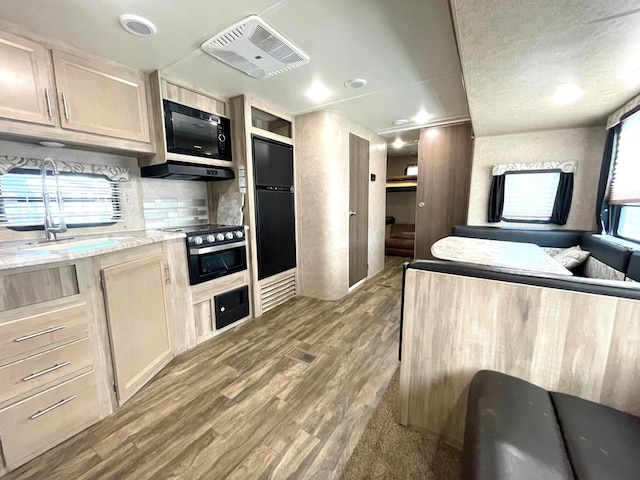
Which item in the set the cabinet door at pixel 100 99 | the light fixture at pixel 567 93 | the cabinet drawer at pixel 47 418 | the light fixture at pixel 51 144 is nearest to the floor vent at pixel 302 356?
the cabinet drawer at pixel 47 418

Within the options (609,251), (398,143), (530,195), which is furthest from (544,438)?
(398,143)

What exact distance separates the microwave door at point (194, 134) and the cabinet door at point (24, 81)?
2.42 ft

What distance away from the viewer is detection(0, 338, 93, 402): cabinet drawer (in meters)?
1.17

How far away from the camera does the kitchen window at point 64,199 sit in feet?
5.45

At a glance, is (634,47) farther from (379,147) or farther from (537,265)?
(379,147)

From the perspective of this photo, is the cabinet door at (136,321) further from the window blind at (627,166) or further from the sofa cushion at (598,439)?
the window blind at (627,166)

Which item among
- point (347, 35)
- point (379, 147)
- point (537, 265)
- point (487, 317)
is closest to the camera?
point (487, 317)

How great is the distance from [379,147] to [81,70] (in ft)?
11.7

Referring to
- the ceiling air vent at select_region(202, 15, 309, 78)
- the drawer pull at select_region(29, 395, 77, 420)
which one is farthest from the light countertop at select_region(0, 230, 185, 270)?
the ceiling air vent at select_region(202, 15, 309, 78)

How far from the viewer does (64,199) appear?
73.9 inches

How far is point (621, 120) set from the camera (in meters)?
2.26

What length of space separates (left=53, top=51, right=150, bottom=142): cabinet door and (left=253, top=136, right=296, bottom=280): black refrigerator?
99 centimetres

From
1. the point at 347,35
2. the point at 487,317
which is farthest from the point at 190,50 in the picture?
the point at 487,317

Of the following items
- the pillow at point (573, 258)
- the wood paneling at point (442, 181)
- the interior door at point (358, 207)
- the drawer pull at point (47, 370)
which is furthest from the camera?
the wood paneling at point (442, 181)
